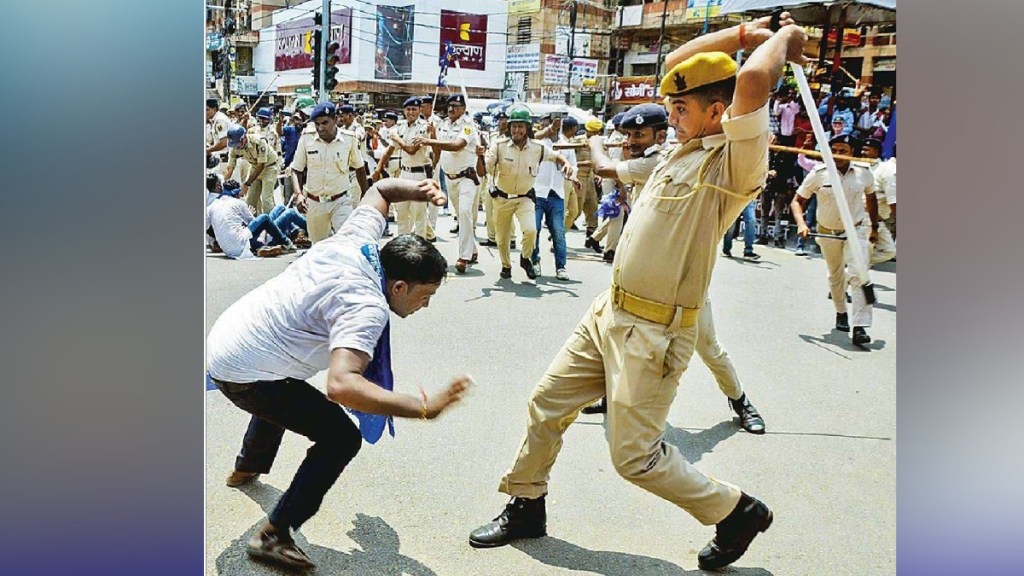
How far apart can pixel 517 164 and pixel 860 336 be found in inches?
141

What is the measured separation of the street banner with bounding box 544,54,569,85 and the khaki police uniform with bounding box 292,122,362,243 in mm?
26041

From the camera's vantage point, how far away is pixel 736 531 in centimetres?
301

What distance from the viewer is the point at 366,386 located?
2406 mm

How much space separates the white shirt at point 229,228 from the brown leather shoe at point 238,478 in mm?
5720

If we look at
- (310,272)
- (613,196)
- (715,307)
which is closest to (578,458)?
(310,272)

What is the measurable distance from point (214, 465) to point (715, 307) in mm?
5132

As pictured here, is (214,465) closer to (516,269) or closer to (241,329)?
(241,329)

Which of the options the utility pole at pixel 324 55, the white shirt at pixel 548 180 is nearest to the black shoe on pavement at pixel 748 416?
the white shirt at pixel 548 180

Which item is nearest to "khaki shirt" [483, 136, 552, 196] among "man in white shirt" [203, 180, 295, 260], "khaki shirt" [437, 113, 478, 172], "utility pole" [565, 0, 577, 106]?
"khaki shirt" [437, 113, 478, 172]

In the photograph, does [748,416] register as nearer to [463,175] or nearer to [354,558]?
[354,558]

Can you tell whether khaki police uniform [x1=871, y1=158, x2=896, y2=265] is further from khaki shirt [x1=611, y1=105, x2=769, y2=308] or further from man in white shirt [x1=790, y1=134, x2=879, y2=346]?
khaki shirt [x1=611, y1=105, x2=769, y2=308]

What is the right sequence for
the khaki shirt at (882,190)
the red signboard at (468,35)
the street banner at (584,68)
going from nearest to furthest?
the khaki shirt at (882,190) < the street banner at (584,68) < the red signboard at (468,35)

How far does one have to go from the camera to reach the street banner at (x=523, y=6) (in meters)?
36.5

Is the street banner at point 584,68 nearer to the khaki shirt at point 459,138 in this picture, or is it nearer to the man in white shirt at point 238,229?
the khaki shirt at point 459,138
